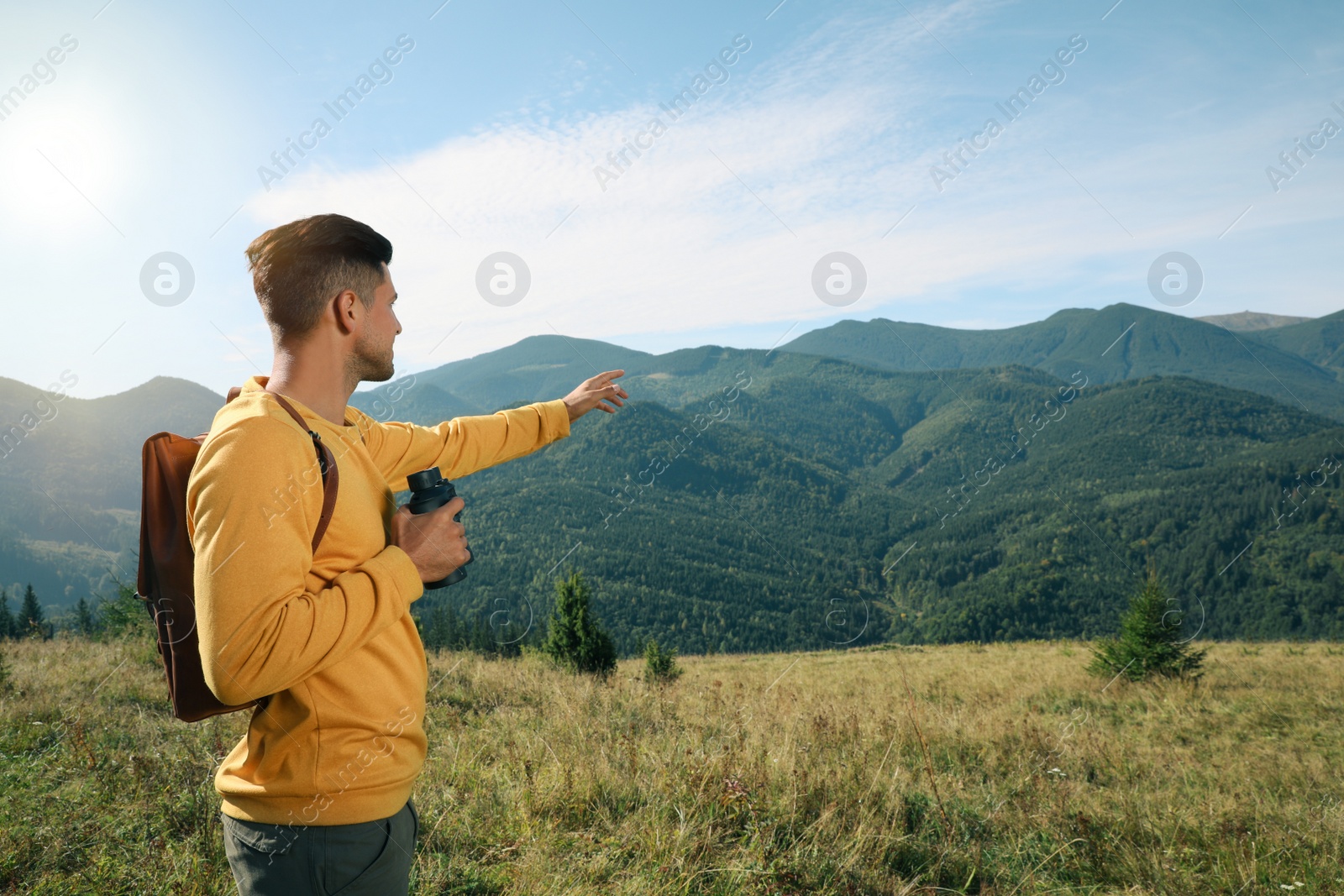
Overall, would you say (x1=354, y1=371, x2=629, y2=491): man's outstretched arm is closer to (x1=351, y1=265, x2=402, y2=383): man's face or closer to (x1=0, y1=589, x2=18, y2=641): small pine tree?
(x1=351, y1=265, x2=402, y2=383): man's face

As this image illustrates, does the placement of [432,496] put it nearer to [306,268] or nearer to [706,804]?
[306,268]

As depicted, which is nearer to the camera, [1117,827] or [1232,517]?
[1117,827]

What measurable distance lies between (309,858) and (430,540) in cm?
70

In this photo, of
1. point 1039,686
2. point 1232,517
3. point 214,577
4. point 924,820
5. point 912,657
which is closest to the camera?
point 214,577

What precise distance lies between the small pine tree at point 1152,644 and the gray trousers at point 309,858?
1401 cm

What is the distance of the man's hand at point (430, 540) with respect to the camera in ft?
5.00

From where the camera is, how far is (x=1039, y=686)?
11.7m

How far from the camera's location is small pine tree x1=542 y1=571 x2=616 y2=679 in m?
14.3

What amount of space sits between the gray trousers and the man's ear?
3.62 feet

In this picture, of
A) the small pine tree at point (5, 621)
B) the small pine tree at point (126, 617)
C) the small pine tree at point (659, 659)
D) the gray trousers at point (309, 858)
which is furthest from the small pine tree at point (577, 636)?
the small pine tree at point (5, 621)

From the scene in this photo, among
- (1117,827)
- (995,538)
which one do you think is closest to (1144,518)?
(995,538)

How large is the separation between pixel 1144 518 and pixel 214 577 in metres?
198

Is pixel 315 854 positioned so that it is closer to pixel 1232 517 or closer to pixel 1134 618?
pixel 1134 618

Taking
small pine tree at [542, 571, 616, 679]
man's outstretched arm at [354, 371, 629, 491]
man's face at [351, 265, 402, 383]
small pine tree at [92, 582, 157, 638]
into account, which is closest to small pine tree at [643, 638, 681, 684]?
small pine tree at [542, 571, 616, 679]
